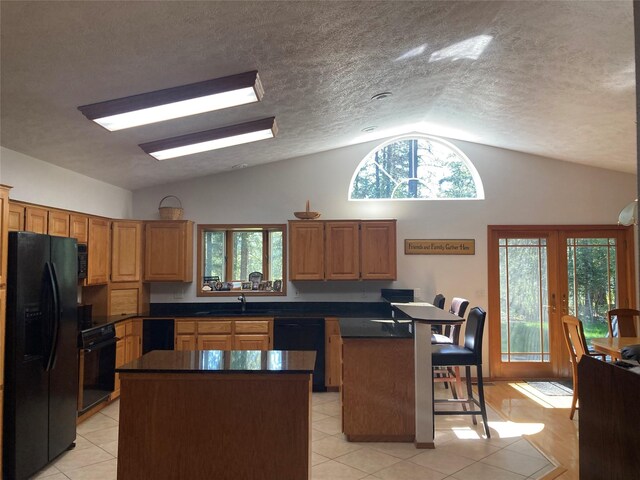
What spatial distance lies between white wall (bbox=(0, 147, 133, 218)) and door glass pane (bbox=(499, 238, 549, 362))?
508 centimetres

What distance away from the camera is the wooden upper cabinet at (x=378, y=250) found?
5.19 metres

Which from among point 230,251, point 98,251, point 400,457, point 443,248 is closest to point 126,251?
point 98,251

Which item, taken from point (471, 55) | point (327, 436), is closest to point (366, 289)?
point (327, 436)

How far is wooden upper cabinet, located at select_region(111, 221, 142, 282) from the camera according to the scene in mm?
4867

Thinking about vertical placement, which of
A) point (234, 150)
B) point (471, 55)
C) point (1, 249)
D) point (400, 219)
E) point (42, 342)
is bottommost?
point (42, 342)

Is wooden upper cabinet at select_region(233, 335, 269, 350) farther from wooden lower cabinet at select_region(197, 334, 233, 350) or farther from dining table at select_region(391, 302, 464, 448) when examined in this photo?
dining table at select_region(391, 302, 464, 448)

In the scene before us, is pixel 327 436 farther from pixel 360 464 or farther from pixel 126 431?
pixel 126 431

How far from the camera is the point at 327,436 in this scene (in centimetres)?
361

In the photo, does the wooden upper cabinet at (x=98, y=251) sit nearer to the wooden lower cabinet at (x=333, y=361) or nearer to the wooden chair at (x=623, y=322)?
the wooden lower cabinet at (x=333, y=361)

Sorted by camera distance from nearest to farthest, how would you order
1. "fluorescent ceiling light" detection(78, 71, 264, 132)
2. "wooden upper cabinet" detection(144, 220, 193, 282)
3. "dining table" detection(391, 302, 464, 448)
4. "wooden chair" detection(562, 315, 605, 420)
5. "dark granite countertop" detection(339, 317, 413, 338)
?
"fluorescent ceiling light" detection(78, 71, 264, 132)
"dining table" detection(391, 302, 464, 448)
"dark granite countertop" detection(339, 317, 413, 338)
"wooden chair" detection(562, 315, 605, 420)
"wooden upper cabinet" detection(144, 220, 193, 282)

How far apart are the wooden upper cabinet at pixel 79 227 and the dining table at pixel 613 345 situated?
5.08 metres

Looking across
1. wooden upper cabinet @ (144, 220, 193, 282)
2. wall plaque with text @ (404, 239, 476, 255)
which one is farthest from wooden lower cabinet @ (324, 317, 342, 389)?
wooden upper cabinet @ (144, 220, 193, 282)

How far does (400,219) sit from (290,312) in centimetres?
192

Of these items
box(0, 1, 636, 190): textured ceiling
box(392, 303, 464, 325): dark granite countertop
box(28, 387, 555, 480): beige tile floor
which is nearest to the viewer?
box(0, 1, 636, 190): textured ceiling
